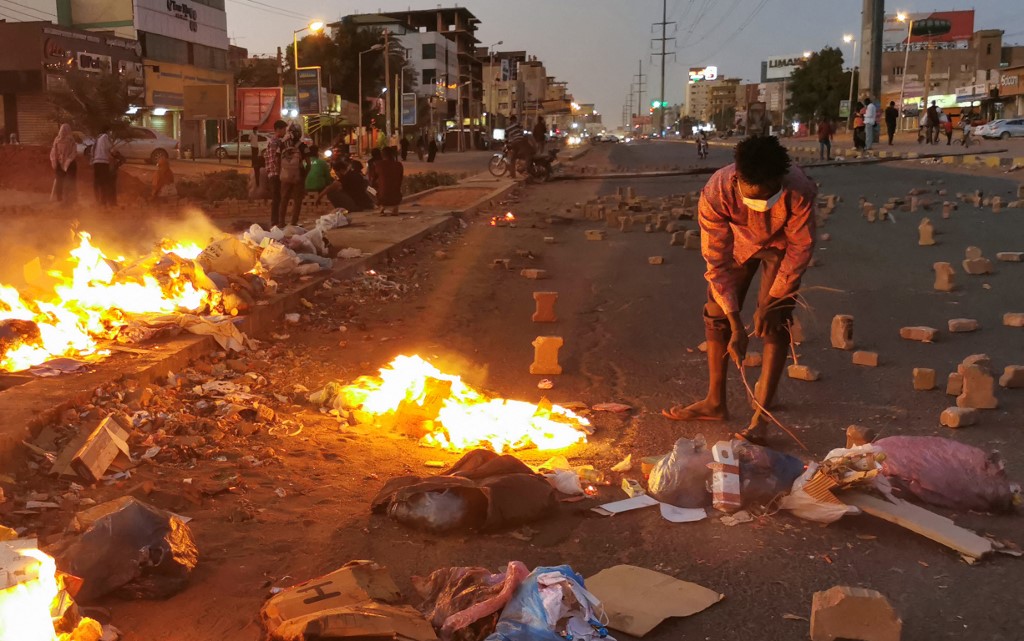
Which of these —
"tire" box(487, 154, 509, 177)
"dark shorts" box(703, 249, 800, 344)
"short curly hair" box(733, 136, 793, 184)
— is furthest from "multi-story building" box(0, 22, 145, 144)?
"short curly hair" box(733, 136, 793, 184)

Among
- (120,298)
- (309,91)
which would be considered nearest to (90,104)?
(309,91)

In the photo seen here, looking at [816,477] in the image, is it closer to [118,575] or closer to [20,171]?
[118,575]

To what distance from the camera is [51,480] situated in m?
4.22

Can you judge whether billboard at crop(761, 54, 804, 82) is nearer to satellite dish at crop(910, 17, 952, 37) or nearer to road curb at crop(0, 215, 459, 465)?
satellite dish at crop(910, 17, 952, 37)

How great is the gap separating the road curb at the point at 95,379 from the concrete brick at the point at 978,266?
6668 millimetres

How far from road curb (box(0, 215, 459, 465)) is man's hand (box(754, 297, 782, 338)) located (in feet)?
11.9

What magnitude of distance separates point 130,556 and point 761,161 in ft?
10.5

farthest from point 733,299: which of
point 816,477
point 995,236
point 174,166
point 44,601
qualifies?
point 174,166

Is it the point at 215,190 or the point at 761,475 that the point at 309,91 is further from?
the point at 761,475

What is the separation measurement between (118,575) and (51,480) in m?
1.28

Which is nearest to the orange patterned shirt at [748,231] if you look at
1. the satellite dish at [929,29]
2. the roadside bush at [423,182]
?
the roadside bush at [423,182]

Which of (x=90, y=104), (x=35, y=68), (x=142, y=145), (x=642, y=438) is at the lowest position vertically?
(x=642, y=438)

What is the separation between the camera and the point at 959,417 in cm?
506

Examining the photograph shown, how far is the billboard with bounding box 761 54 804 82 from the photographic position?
16118cm
